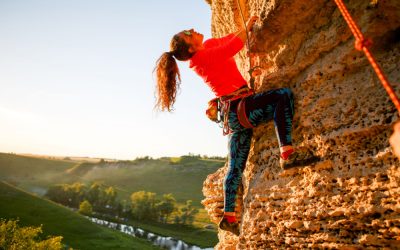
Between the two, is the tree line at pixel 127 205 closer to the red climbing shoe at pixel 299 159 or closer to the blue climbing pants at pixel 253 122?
the blue climbing pants at pixel 253 122

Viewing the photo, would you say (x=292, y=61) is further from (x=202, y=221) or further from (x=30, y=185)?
(x=30, y=185)

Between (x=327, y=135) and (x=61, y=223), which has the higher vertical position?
(x=327, y=135)

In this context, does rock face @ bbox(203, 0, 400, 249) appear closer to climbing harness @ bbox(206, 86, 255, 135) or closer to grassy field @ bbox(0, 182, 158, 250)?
climbing harness @ bbox(206, 86, 255, 135)

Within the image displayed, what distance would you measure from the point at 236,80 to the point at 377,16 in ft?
6.03

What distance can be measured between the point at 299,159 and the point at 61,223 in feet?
217

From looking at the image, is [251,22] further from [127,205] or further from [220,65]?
[127,205]

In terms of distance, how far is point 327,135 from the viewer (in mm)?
3654

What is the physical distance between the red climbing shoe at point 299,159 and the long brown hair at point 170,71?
180cm

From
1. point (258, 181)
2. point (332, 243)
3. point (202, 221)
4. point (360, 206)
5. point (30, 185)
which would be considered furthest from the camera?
point (30, 185)

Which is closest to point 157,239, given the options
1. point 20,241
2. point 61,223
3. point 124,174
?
point 61,223

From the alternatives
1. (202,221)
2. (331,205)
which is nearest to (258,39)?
(331,205)

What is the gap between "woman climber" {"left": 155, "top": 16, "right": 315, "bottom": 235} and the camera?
399cm

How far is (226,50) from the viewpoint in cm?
414

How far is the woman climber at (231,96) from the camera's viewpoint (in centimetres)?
399
